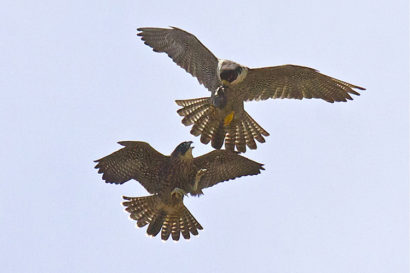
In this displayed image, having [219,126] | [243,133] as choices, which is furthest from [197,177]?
[243,133]

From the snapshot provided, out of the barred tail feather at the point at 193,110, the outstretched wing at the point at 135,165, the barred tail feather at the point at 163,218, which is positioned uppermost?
the barred tail feather at the point at 193,110

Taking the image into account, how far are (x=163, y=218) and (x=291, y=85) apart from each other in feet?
8.91

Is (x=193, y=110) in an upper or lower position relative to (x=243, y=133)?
upper

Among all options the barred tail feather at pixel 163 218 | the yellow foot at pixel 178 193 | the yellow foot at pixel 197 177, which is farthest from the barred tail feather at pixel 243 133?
the barred tail feather at pixel 163 218

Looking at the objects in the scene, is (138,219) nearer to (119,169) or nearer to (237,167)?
(119,169)

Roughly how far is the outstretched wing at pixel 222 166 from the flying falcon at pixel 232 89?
0.47ft

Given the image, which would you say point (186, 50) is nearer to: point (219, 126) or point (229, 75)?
point (229, 75)

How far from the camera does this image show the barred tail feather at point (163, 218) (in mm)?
12453

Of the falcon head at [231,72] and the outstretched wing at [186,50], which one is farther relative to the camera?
the outstretched wing at [186,50]

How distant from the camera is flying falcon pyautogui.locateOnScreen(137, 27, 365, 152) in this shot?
12234mm

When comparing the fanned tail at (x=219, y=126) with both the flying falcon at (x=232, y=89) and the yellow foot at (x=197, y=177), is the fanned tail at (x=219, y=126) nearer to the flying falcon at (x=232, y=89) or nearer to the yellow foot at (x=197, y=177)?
the flying falcon at (x=232, y=89)

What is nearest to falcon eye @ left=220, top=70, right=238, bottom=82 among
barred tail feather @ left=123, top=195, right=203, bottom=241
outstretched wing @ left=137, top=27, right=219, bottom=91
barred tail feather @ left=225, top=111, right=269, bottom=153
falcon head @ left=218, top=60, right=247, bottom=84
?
falcon head @ left=218, top=60, right=247, bottom=84

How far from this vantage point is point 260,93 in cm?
1274

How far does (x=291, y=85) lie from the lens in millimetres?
12633
